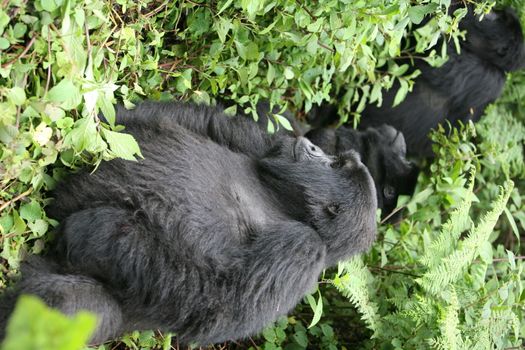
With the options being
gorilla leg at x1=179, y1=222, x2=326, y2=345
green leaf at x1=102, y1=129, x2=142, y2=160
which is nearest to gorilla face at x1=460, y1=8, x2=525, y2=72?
gorilla leg at x1=179, y1=222, x2=326, y2=345

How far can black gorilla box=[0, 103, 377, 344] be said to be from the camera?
2.12m

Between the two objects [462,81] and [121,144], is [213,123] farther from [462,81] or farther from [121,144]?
[462,81]

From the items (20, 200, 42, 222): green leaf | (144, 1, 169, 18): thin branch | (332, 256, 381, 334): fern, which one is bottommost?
(332, 256, 381, 334): fern

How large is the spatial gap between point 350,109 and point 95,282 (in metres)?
2.36

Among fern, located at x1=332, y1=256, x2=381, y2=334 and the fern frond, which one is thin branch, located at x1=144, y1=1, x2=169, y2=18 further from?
the fern frond

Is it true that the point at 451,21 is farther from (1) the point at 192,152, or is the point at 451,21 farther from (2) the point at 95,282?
(2) the point at 95,282

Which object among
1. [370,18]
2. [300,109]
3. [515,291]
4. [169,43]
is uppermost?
[370,18]

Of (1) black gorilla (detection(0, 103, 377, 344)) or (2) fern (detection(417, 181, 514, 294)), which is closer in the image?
(1) black gorilla (detection(0, 103, 377, 344))

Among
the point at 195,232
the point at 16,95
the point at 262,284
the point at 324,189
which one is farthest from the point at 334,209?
the point at 16,95

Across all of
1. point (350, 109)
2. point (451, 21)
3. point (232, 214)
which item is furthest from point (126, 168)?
point (350, 109)

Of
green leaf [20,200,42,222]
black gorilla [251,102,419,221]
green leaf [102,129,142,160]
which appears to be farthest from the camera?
black gorilla [251,102,419,221]

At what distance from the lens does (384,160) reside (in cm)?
363

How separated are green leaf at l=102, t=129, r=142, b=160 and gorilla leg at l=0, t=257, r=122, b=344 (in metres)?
0.41

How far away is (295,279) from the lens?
2.28 m
